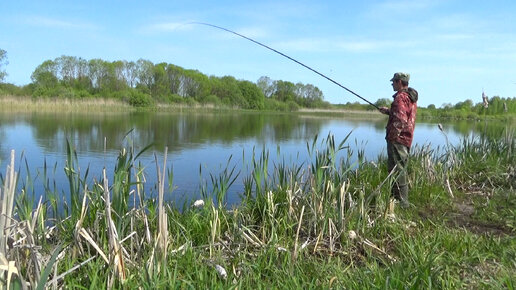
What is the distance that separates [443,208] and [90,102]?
32771 millimetres

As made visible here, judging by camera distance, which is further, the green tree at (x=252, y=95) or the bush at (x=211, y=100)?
the green tree at (x=252, y=95)

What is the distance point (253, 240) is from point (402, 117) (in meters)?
2.27

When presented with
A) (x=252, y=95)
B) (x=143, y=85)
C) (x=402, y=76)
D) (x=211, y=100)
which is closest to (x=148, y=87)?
(x=143, y=85)

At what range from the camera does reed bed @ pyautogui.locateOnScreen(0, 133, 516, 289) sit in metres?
2.18

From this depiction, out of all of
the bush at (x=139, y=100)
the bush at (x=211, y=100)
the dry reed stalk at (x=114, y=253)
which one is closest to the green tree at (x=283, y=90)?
the bush at (x=211, y=100)

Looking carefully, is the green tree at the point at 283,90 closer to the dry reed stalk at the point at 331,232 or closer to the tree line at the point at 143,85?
the tree line at the point at 143,85

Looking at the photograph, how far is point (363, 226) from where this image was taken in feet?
10.5

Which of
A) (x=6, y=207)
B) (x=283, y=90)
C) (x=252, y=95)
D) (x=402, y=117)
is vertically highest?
(x=283, y=90)

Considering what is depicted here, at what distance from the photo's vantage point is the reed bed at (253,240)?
85.7 inches

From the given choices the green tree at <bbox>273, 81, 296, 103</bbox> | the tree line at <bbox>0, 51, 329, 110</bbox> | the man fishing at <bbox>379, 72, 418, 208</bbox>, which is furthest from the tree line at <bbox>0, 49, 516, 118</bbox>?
the man fishing at <bbox>379, 72, 418, 208</bbox>

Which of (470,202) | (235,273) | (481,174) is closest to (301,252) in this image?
(235,273)

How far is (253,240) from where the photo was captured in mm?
3076

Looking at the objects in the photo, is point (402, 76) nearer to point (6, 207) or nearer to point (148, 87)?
point (6, 207)

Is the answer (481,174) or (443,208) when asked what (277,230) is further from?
(481,174)
